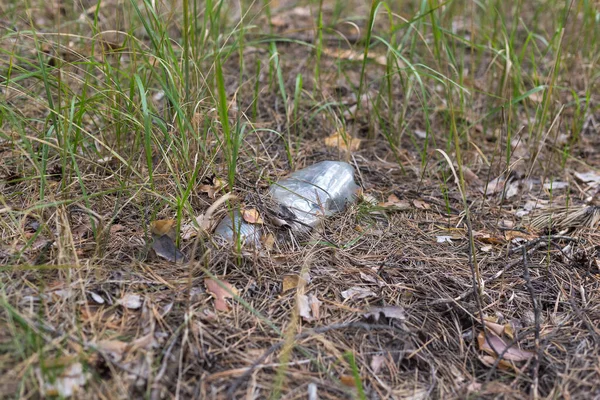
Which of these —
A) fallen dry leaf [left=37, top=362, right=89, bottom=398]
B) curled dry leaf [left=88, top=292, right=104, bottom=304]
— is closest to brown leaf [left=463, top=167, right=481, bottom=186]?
curled dry leaf [left=88, top=292, right=104, bottom=304]

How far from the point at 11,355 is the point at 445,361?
1.23 metres

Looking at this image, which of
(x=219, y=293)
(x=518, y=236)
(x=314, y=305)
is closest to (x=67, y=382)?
(x=219, y=293)

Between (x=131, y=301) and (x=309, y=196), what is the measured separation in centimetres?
92

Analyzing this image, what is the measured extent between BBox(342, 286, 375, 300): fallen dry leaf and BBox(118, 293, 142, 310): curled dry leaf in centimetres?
66

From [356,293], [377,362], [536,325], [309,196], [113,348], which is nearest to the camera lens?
[113,348]

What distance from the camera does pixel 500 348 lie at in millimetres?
1805

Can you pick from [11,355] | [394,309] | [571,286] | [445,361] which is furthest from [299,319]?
[571,286]

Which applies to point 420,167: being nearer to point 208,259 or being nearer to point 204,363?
point 208,259

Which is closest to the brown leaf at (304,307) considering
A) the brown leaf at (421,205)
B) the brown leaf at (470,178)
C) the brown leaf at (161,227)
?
the brown leaf at (161,227)

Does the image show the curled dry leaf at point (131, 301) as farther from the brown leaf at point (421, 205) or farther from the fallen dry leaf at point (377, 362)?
the brown leaf at point (421, 205)

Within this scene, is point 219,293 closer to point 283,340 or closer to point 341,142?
point 283,340

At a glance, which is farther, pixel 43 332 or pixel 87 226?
pixel 87 226

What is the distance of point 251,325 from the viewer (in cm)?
180

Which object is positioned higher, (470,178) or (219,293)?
(219,293)
